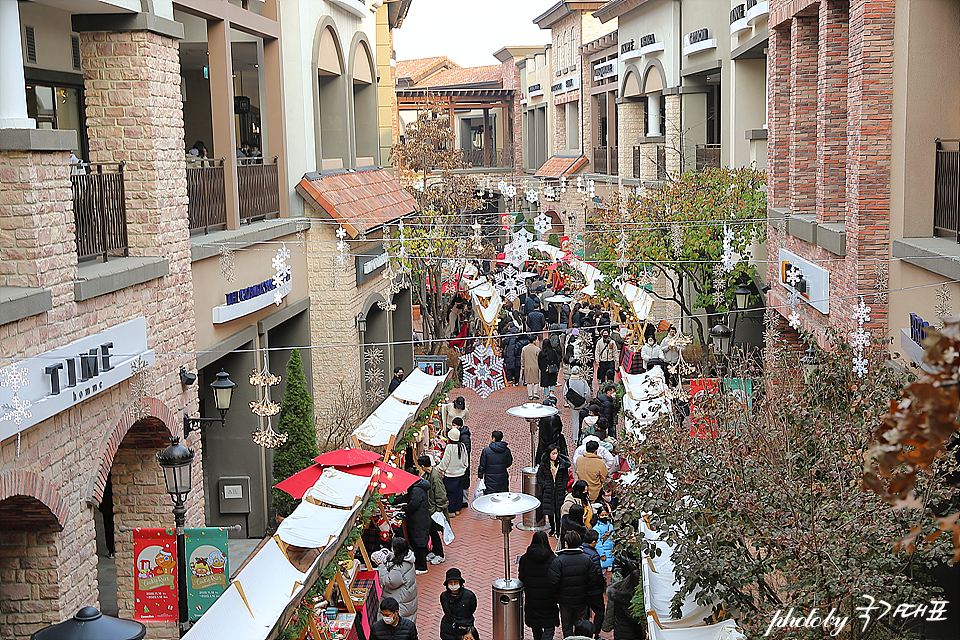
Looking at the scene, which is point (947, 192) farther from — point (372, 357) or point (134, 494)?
point (372, 357)

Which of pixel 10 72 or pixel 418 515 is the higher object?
pixel 10 72

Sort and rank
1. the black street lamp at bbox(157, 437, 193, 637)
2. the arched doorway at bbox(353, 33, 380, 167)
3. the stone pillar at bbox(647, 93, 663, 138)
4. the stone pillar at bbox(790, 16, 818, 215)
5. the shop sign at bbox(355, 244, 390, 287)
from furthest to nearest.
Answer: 1. the stone pillar at bbox(647, 93, 663, 138)
2. the arched doorway at bbox(353, 33, 380, 167)
3. the shop sign at bbox(355, 244, 390, 287)
4. the stone pillar at bbox(790, 16, 818, 215)
5. the black street lamp at bbox(157, 437, 193, 637)

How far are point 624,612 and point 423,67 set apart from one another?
61471 millimetres

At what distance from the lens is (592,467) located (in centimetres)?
1404

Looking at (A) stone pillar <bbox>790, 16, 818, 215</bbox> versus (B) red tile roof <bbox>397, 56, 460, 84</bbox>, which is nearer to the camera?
(A) stone pillar <bbox>790, 16, 818, 215</bbox>

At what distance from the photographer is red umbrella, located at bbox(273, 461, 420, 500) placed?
501 inches

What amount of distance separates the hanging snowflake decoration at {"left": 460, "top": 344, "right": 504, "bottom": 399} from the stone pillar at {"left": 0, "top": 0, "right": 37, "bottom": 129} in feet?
42.2

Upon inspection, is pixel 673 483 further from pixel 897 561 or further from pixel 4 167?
pixel 4 167

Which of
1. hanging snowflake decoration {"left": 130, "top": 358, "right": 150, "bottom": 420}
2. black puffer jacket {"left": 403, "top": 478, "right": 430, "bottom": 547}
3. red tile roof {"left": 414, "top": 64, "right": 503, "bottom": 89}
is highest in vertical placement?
red tile roof {"left": 414, "top": 64, "right": 503, "bottom": 89}

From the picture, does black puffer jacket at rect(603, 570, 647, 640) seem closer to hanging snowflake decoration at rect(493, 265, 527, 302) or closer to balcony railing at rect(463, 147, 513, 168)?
hanging snowflake decoration at rect(493, 265, 527, 302)

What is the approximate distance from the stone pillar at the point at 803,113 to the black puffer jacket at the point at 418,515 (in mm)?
7470

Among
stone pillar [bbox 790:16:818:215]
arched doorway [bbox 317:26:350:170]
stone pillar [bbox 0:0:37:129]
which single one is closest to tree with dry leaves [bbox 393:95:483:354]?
arched doorway [bbox 317:26:350:170]

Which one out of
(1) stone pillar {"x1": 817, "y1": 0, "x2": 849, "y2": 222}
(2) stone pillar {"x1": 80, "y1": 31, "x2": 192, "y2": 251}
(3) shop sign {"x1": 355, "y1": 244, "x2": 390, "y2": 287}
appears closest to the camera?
(2) stone pillar {"x1": 80, "y1": 31, "x2": 192, "y2": 251}

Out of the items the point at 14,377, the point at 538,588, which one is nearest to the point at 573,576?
the point at 538,588
